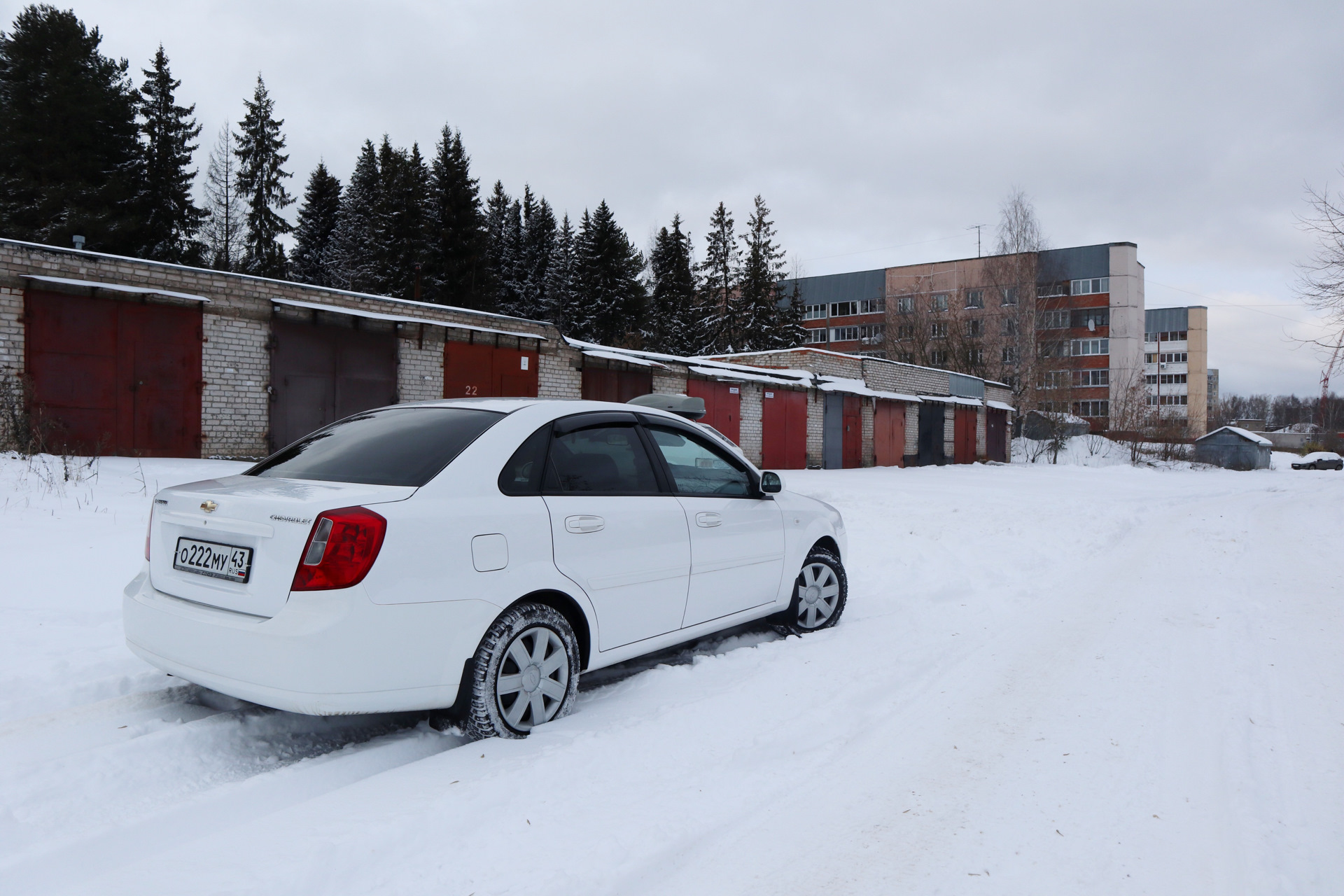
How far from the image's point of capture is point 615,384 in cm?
1994

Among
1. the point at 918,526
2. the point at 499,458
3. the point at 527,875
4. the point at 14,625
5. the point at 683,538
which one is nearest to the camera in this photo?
the point at 527,875

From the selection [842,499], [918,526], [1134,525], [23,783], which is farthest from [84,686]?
[1134,525]

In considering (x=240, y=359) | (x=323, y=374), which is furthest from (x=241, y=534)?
(x=323, y=374)

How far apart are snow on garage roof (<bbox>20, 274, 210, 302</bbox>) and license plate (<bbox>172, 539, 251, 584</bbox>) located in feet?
40.7

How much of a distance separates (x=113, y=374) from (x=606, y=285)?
114 ft

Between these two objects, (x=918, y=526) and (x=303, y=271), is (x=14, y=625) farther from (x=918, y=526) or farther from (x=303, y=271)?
(x=303, y=271)

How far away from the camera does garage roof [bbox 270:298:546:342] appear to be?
48.4ft

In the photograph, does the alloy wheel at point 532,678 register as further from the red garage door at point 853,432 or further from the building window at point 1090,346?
the building window at point 1090,346

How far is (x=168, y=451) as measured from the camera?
13.5m

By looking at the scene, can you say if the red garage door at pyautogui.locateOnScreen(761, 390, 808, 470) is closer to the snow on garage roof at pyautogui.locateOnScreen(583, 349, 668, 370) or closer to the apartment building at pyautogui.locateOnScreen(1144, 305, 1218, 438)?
the snow on garage roof at pyautogui.locateOnScreen(583, 349, 668, 370)

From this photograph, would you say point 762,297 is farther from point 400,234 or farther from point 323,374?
point 323,374

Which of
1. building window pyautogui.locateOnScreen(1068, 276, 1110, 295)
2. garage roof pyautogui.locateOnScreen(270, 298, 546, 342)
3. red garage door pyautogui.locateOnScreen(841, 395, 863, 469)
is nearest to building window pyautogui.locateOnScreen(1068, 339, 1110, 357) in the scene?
building window pyautogui.locateOnScreen(1068, 276, 1110, 295)

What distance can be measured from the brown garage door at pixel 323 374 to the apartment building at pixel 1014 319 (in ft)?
102

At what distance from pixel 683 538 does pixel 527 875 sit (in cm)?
200
